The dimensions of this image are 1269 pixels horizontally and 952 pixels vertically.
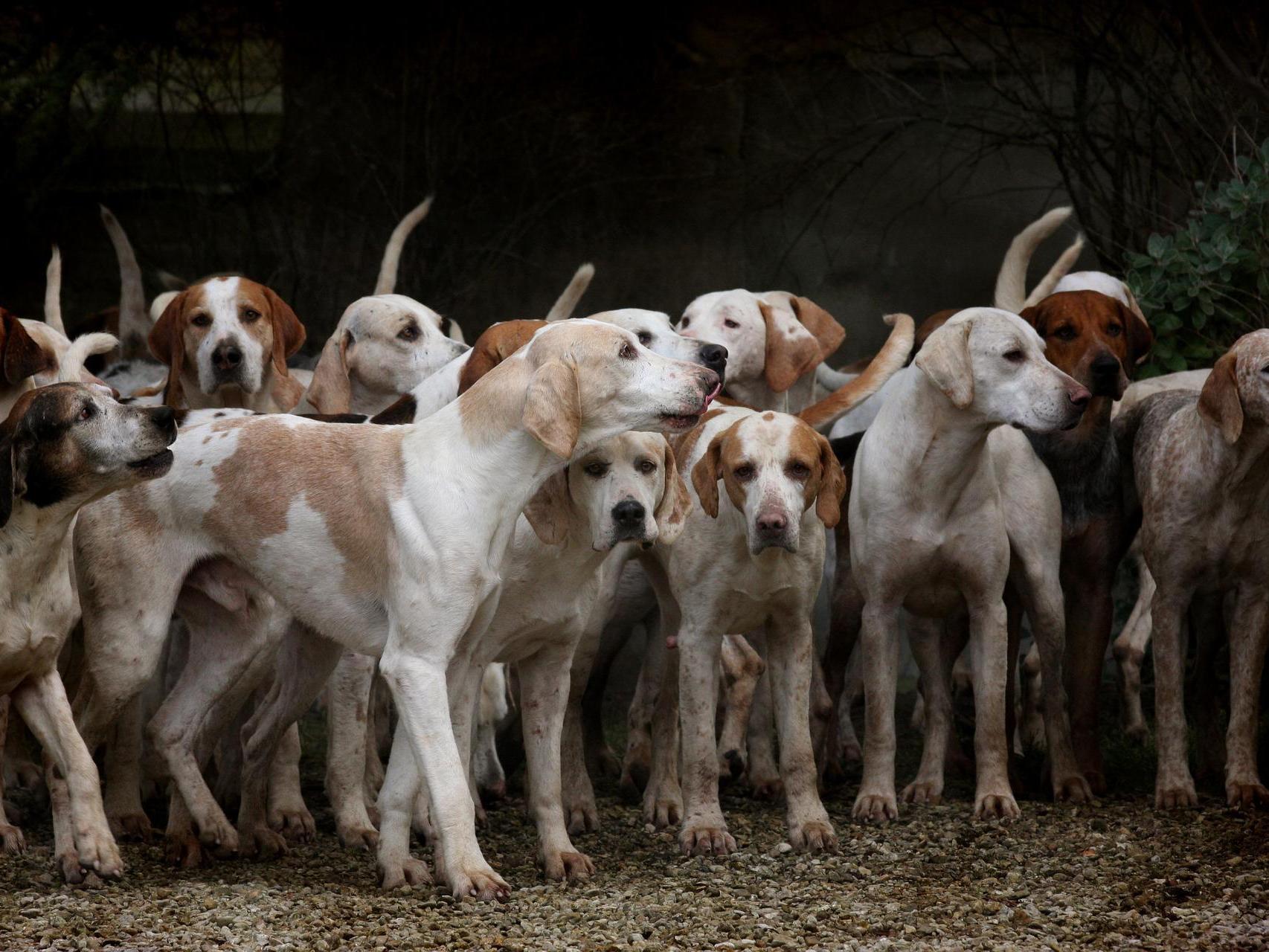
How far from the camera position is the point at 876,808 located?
16.5ft

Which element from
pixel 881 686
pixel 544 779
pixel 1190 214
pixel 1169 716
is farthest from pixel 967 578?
pixel 1190 214

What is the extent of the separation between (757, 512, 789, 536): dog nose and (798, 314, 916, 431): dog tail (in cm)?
111

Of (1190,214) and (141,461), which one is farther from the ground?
(1190,214)

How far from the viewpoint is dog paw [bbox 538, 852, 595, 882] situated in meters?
4.37

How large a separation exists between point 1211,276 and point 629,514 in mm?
3566

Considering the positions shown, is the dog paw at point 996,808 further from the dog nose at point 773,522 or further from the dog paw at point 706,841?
the dog nose at point 773,522

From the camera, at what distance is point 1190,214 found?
7.39 metres

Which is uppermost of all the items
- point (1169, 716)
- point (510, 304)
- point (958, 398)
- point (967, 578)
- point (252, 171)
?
point (252, 171)

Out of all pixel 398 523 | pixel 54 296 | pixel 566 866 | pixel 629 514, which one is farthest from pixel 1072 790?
pixel 54 296

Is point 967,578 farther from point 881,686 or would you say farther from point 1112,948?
point 1112,948

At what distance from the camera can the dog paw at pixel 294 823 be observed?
4.88 m

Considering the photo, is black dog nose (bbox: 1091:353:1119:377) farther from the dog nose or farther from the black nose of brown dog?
the black nose of brown dog

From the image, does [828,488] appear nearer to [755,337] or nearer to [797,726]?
[797,726]

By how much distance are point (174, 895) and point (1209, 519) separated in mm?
3128
